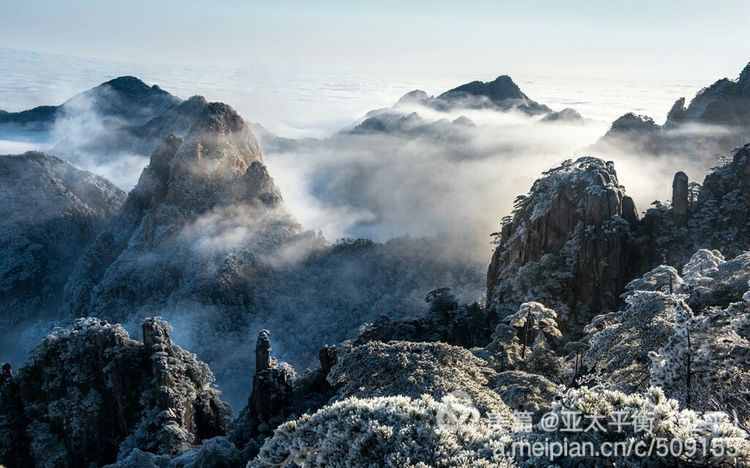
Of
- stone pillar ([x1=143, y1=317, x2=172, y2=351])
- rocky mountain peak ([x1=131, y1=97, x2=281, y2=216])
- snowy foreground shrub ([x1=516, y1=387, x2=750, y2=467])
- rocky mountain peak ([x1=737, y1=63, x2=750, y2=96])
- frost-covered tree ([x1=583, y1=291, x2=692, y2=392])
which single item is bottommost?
stone pillar ([x1=143, y1=317, x2=172, y2=351])

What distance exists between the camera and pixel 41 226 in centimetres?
12694

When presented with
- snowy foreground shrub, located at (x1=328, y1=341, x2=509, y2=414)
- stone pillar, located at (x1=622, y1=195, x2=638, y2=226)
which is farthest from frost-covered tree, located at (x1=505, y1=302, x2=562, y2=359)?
stone pillar, located at (x1=622, y1=195, x2=638, y2=226)

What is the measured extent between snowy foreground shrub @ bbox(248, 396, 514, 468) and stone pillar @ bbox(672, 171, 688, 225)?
48.3 metres

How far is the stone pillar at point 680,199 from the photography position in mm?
54125

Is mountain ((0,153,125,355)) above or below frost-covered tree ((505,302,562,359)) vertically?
below

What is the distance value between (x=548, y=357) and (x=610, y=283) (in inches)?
896

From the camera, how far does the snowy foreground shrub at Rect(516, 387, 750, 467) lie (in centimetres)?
1005

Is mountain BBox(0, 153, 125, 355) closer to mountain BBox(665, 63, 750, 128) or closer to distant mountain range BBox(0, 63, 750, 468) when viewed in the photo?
distant mountain range BBox(0, 63, 750, 468)

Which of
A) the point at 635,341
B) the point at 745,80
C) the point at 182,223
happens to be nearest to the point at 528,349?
the point at 635,341

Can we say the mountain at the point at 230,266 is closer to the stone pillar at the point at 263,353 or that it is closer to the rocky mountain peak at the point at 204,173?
the rocky mountain peak at the point at 204,173

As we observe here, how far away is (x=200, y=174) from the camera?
111562 mm

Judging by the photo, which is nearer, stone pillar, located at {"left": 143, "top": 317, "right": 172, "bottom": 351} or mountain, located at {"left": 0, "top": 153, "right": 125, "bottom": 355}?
stone pillar, located at {"left": 143, "top": 317, "right": 172, "bottom": 351}

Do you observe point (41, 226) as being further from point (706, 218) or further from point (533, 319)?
point (706, 218)

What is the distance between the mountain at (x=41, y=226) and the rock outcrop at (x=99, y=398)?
6733 cm
